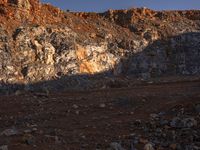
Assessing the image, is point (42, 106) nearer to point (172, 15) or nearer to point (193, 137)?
point (193, 137)

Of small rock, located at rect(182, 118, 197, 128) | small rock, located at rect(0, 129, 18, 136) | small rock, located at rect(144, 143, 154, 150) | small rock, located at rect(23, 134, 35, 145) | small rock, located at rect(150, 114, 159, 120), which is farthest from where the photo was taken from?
small rock, located at rect(150, 114, 159, 120)

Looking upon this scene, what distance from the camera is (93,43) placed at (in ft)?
97.6

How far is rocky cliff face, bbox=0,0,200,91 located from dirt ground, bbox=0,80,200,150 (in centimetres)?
709

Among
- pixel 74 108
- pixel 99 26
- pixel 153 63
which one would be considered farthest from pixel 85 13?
pixel 74 108

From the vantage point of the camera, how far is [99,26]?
32.5m

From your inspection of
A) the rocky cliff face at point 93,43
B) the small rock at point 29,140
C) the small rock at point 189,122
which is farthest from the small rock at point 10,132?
the rocky cliff face at point 93,43

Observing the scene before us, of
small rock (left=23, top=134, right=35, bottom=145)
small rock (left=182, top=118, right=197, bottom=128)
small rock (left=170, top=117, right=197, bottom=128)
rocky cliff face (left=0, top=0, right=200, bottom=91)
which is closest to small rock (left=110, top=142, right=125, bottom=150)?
small rock (left=23, top=134, right=35, bottom=145)

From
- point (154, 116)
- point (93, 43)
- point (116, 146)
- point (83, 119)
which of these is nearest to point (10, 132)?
point (83, 119)

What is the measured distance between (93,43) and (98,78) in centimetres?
298

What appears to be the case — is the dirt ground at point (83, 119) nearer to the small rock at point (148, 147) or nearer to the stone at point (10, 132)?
the stone at point (10, 132)

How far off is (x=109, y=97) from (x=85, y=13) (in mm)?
16501

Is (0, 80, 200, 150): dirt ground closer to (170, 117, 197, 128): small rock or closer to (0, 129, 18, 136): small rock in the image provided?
(0, 129, 18, 136): small rock

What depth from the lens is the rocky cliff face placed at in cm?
2603

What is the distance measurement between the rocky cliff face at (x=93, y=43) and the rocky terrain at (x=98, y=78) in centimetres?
6
